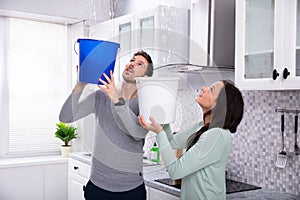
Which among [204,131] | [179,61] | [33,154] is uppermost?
[179,61]

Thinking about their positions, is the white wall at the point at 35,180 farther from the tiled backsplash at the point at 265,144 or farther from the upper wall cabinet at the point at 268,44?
the upper wall cabinet at the point at 268,44

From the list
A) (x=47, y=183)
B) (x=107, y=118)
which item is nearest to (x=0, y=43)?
(x=47, y=183)

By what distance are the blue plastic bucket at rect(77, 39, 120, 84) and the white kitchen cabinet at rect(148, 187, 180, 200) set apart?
3.48ft

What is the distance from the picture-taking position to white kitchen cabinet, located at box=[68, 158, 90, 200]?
319cm

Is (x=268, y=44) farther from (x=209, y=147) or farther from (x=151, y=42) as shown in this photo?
(x=151, y=42)

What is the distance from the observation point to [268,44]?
1967 mm

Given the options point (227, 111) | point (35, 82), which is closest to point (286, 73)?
point (227, 111)

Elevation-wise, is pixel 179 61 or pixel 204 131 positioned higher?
pixel 179 61

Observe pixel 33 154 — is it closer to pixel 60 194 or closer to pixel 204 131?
pixel 60 194

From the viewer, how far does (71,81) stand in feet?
13.1

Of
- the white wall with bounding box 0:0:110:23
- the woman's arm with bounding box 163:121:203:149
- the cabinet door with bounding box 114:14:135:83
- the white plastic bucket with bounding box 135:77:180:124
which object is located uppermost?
the white wall with bounding box 0:0:110:23

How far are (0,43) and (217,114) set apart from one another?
2.64m

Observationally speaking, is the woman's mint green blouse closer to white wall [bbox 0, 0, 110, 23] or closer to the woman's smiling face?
the woman's smiling face

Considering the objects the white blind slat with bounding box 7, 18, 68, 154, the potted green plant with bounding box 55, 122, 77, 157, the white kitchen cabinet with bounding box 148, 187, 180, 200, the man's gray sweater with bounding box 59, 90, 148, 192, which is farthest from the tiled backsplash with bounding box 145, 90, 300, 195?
the white blind slat with bounding box 7, 18, 68, 154
